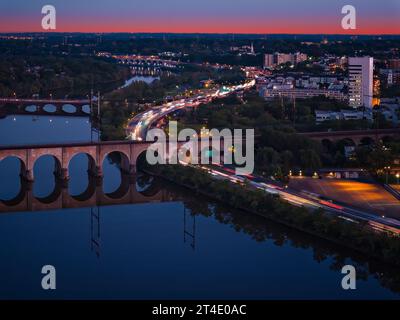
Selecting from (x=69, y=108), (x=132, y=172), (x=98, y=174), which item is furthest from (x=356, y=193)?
(x=69, y=108)

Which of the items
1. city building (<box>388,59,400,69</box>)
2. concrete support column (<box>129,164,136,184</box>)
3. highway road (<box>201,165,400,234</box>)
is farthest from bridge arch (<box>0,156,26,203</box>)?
city building (<box>388,59,400,69</box>)

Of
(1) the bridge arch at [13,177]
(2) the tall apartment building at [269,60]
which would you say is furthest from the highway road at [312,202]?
(2) the tall apartment building at [269,60]

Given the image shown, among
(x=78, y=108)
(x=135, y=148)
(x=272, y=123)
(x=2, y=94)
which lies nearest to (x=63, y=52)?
(x=2, y=94)

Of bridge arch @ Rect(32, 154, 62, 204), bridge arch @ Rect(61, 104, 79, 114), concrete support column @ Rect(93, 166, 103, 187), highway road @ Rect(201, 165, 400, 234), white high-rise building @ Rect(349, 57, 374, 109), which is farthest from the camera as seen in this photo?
bridge arch @ Rect(61, 104, 79, 114)

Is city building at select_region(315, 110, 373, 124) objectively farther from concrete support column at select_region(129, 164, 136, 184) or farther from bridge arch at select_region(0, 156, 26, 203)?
bridge arch at select_region(0, 156, 26, 203)

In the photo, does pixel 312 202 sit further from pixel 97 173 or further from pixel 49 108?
pixel 49 108

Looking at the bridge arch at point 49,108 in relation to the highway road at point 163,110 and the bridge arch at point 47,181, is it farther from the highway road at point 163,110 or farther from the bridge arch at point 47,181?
the bridge arch at point 47,181
